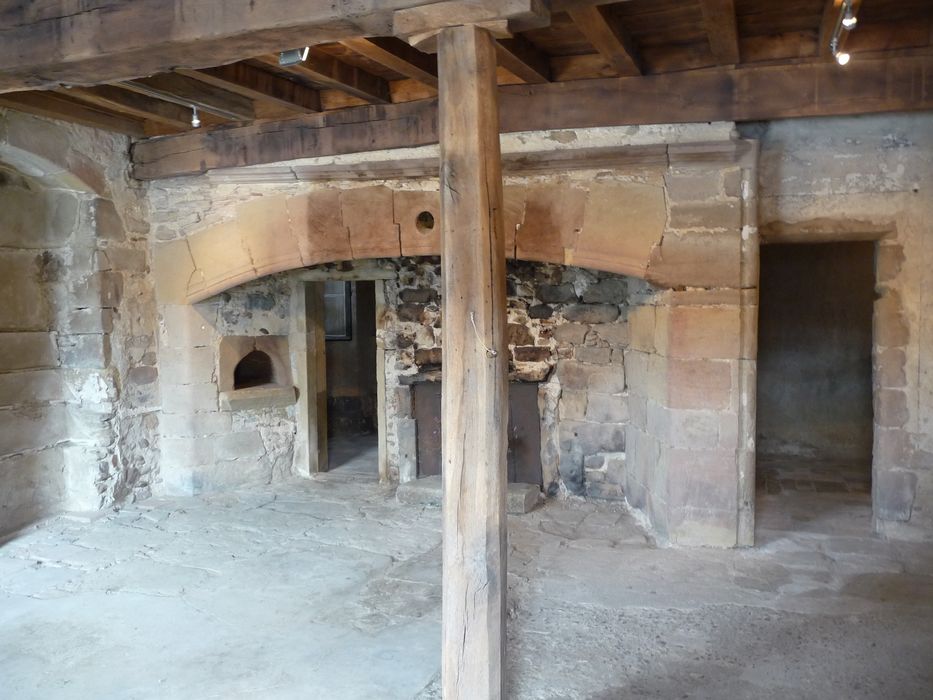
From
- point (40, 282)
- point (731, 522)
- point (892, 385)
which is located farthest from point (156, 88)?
point (892, 385)

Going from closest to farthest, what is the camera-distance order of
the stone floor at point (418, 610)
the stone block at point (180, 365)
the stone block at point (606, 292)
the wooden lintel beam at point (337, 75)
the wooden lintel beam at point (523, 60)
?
the stone floor at point (418, 610), the wooden lintel beam at point (523, 60), the wooden lintel beam at point (337, 75), the stone block at point (606, 292), the stone block at point (180, 365)

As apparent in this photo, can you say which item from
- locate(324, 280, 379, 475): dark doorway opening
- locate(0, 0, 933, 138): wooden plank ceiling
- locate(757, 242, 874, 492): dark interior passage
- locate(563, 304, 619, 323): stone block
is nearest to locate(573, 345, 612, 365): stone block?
locate(563, 304, 619, 323): stone block

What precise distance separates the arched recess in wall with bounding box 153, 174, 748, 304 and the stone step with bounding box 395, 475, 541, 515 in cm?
149

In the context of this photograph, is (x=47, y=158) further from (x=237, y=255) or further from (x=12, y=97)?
(x=237, y=255)

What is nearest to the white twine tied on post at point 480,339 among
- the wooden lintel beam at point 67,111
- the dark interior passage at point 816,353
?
the wooden lintel beam at point 67,111

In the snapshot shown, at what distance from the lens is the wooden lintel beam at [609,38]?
110 inches

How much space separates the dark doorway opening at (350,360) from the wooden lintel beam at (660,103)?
3.59 meters

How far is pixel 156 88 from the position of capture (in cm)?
360

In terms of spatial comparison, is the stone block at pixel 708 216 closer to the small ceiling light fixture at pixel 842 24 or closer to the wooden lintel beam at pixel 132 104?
the small ceiling light fixture at pixel 842 24

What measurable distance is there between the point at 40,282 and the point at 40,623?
7.44 feet

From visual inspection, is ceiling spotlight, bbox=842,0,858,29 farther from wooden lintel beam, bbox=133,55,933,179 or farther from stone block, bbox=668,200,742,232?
stone block, bbox=668,200,742,232

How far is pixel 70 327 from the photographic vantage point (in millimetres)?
4555

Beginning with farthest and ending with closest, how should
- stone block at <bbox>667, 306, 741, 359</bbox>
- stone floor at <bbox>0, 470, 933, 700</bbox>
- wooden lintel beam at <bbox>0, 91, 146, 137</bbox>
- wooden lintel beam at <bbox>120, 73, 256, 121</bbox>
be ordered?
wooden lintel beam at <bbox>0, 91, 146, 137</bbox> < stone block at <bbox>667, 306, 741, 359</bbox> < wooden lintel beam at <bbox>120, 73, 256, 121</bbox> < stone floor at <bbox>0, 470, 933, 700</bbox>

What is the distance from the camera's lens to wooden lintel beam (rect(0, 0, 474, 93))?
7.53ft
